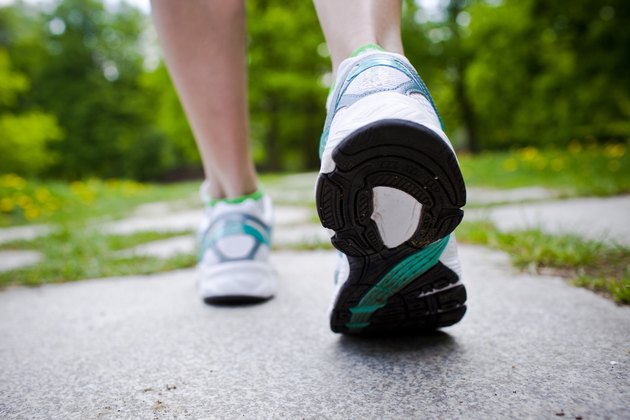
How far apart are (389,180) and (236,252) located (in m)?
0.56

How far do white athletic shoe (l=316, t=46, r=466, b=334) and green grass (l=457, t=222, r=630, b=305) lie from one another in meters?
0.40

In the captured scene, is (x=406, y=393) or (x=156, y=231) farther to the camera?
(x=156, y=231)

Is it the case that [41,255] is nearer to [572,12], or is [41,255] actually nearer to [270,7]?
[572,12]

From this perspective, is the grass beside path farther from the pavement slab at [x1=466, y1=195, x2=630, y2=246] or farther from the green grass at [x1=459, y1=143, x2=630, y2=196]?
the pavement slab at [x1=466, y1=195, x2=630, y2=246]

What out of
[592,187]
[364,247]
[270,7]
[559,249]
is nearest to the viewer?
[364,247]

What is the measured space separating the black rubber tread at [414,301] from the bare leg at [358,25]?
Answer: 0.35 metres

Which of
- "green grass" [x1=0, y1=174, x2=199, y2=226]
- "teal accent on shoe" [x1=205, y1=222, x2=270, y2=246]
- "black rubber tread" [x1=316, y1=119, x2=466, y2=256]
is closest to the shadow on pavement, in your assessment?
"black rubber tread" [x1=316, y1=119, x2=466, y2=256]

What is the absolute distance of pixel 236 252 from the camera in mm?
1105

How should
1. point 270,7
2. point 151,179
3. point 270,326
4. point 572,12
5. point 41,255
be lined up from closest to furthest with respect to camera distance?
point 270,326 < point 41,255 < point 572,12 < point 270,7 < point 151,179

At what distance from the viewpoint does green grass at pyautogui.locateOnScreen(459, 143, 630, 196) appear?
8.21ft

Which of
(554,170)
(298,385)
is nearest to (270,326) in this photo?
(298,385)

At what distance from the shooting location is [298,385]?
2.10ft

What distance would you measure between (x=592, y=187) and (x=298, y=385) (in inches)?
90.9

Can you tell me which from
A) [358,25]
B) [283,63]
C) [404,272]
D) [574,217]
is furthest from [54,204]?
[283,63]
